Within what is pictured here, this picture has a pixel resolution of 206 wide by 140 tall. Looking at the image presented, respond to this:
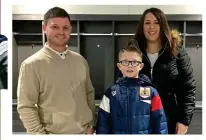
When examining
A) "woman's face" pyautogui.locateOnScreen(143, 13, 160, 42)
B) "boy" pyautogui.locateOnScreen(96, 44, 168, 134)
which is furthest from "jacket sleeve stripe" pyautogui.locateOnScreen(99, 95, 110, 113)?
"woman's face" pyautogui.locateOnScreen(143, 13, 160, 42)

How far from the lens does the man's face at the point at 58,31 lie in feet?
4.66

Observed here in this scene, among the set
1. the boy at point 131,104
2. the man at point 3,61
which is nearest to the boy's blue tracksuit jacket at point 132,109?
the boy at point 131,104

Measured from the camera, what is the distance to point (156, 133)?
147cm

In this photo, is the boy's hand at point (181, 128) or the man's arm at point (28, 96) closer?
the man's arm at point (28, 96)

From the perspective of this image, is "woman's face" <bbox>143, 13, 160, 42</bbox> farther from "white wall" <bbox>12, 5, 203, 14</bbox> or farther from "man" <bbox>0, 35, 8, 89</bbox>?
"man" <bbox>0, 35, 8, 89</bbox>

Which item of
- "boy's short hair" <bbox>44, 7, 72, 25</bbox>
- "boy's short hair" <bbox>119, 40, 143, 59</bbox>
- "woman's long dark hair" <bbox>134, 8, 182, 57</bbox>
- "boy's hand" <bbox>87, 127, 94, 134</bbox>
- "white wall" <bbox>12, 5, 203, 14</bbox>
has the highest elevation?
"white wall" <bbox>12, 5, 203, 14</bbox>

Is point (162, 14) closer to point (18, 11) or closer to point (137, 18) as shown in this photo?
point (137, 18)

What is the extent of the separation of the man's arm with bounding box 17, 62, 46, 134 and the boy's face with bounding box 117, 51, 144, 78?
421 millimetres

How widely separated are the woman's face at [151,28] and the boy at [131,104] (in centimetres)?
9

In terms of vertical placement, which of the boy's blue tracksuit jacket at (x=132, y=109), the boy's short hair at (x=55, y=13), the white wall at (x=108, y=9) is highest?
the white wall at (x=108, y=9)

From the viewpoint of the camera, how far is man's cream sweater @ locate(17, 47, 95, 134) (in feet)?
4.57

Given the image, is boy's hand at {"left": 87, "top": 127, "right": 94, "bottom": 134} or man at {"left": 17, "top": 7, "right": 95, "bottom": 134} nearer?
man at {"left": 17, "top": 7, "right": 95, "bottom": 134}

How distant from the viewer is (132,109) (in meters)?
1.43

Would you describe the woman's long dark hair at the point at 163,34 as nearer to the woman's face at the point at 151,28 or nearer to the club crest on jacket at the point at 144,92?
the woman's face at the point at 151,28
